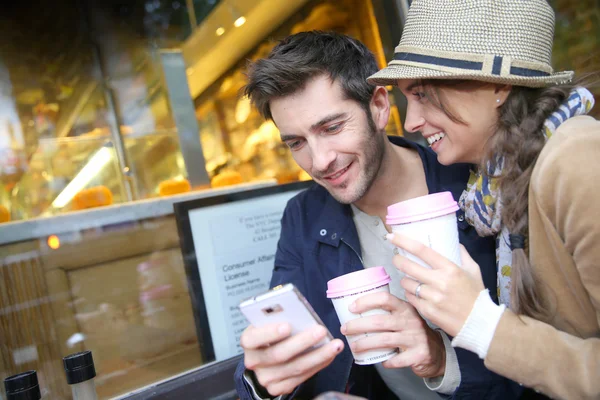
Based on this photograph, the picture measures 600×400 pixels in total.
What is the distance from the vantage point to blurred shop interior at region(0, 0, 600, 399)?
200 cm

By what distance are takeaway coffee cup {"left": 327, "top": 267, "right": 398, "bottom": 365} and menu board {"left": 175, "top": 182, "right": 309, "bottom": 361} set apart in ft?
3.36

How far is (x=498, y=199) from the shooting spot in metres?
1.29

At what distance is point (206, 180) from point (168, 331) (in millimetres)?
1566

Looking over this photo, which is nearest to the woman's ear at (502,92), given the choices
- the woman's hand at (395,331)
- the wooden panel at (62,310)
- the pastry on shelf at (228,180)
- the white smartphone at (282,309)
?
the woman's hand at (395,331)

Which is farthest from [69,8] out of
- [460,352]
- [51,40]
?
[460,352]

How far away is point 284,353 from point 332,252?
74 centimetres

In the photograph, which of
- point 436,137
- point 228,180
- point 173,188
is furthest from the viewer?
point 228,180

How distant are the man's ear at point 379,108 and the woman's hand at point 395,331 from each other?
2.76 ft

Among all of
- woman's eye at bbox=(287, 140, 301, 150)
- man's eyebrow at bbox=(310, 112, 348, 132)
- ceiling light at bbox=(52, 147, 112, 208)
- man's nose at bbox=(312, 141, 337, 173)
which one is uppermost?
ceiling light at bbox=(52, 147, 112, 208)

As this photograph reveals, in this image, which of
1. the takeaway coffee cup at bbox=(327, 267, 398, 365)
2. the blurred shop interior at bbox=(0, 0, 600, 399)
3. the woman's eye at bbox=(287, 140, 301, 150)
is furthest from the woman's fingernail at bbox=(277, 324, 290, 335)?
the blurred shop interior at bbox=(0, 0, 600, 399)

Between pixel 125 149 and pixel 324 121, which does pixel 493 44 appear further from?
pixel 125 149

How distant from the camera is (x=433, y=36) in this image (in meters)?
1.27

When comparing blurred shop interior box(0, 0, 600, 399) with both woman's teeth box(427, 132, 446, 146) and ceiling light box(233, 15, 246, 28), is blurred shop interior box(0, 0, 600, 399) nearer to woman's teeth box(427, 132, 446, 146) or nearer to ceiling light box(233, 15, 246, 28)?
ceiling light box(233, 15, 246, 28)

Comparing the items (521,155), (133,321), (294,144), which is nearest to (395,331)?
(521,155)
